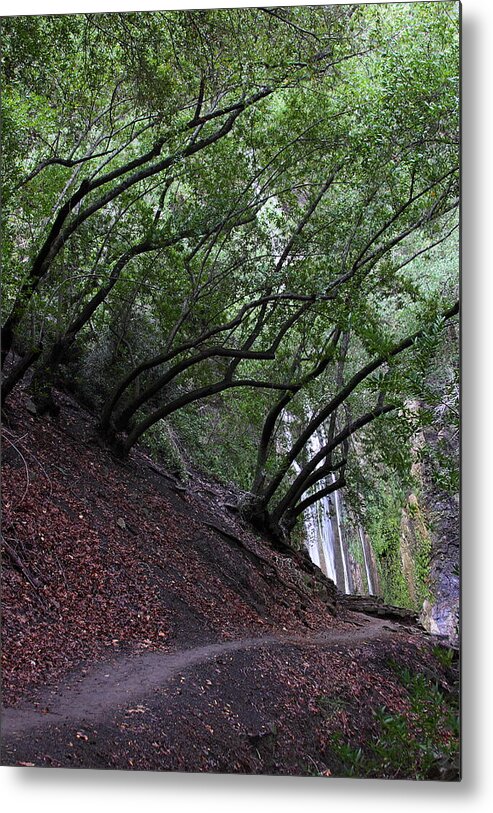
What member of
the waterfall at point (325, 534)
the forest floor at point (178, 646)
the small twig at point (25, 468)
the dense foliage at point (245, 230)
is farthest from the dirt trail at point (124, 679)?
the small twig at point (25, 468)

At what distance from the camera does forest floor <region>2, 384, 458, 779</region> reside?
3246mm

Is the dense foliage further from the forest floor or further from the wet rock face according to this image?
the forest floor

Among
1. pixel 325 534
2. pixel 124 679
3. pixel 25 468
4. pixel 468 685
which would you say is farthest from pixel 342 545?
pixel 25 468

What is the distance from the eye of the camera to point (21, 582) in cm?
369

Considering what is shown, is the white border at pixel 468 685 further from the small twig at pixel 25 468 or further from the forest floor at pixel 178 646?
the small twig at pixel 25 468

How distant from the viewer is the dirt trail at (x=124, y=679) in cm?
324

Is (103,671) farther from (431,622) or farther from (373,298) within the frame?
(373,298)

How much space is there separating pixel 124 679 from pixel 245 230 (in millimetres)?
2277

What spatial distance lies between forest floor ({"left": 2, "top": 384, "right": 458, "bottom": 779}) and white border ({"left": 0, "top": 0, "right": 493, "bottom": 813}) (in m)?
0.09

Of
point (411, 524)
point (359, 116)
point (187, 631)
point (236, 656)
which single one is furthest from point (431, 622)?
point (359, 116)

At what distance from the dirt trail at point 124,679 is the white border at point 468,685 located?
31 centimetres

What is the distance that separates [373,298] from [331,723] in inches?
76.1

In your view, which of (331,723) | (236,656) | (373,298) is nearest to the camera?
Result: (331,723)

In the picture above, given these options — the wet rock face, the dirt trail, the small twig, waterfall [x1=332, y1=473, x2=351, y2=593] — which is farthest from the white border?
the small twig
